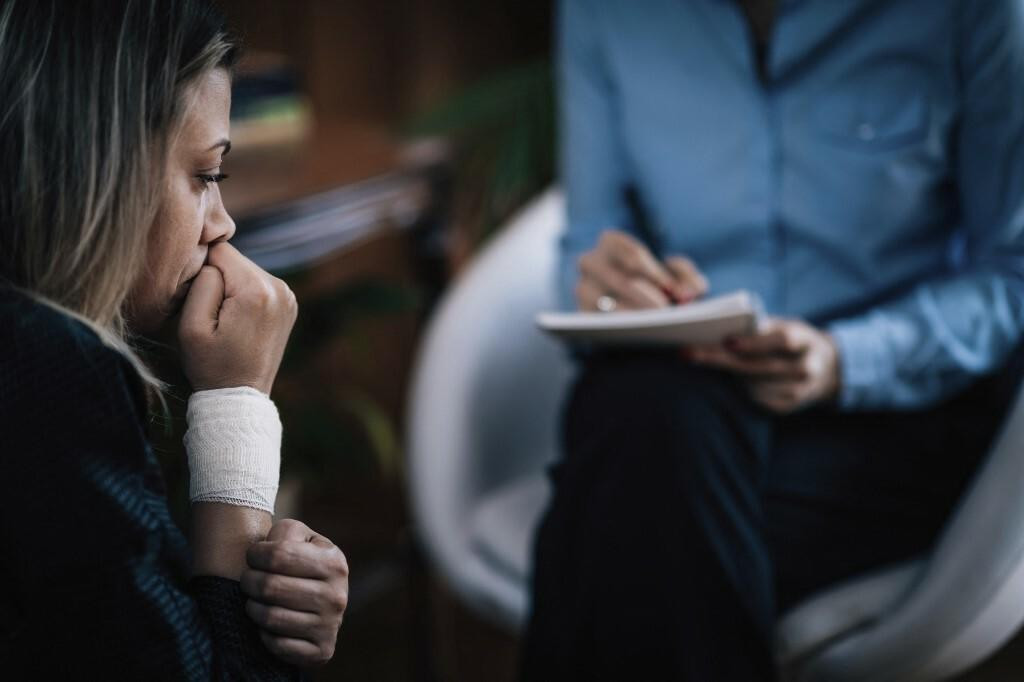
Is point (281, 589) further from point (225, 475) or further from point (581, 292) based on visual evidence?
point (581, 292)

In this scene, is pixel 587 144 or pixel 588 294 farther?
pixel 587 144

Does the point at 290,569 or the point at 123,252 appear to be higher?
the point at 123,252

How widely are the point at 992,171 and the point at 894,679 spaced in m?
0.44

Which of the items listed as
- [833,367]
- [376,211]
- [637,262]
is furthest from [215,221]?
[376,211]

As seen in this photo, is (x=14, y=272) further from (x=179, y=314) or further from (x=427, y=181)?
(x=427, y=181)

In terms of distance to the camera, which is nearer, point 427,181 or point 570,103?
point 570,103

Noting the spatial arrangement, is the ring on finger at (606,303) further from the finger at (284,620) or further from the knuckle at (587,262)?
the finger at (284,620)

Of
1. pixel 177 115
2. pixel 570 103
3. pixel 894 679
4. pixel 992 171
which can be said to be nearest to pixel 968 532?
pixel 894 679

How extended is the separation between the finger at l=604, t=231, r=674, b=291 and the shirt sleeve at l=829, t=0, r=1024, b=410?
0.52 feet

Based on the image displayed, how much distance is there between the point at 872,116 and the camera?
106 cm

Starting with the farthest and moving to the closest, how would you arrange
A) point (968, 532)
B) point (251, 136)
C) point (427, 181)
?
1. point (427, 181)
2. point (251, 136)
3. point (968, 532)

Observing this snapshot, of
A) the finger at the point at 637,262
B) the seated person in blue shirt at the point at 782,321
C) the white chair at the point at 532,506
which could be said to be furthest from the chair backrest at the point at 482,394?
the finger at the point at 637,262

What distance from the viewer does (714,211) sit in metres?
1.13

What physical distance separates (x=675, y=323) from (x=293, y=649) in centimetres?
45
